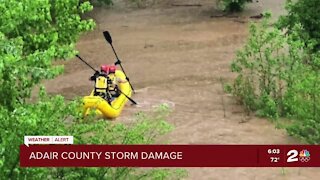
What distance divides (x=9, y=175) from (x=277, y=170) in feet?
17.6

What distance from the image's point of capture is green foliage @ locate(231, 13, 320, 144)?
408 inches

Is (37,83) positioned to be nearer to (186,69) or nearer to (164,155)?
(164,155)

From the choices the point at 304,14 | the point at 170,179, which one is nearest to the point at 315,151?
the point at 170,179

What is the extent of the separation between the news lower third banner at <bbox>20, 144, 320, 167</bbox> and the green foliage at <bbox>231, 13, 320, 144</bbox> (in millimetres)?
3148

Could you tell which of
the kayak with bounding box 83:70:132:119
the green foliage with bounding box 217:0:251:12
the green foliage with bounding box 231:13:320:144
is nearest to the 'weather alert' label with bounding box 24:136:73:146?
the green foliage with bounding box 231:13:320:144

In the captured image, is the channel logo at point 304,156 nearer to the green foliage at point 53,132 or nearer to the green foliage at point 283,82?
the green foliage at point 53,132

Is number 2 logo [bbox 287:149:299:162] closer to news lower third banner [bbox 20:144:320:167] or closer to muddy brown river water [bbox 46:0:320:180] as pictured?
news lower third banner [bbox 20:144:320:167]

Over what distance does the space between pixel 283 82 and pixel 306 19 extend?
1453 mm

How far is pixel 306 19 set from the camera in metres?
13.7

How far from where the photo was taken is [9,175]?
5348 mm

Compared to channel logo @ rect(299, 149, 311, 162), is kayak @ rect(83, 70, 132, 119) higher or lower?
lower

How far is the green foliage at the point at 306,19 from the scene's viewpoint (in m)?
13.6

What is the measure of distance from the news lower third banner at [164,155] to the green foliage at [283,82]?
315 cm

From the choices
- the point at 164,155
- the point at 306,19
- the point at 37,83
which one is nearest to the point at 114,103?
the point at 306,19
